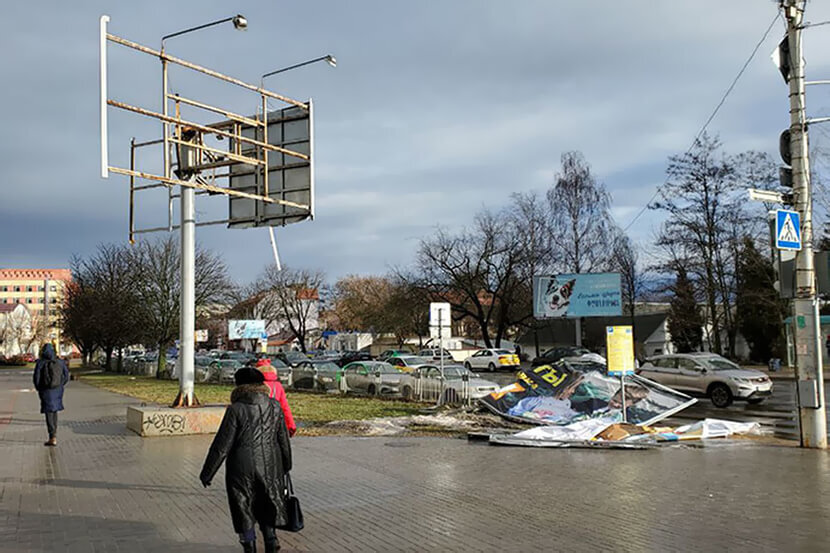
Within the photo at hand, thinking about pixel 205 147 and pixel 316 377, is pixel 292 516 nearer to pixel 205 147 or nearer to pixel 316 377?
pixel 205 147

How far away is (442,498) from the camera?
327 inches

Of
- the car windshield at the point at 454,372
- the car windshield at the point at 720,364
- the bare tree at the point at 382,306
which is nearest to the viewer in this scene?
the car windshield at the point at 454,372

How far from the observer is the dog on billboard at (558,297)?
146 feet

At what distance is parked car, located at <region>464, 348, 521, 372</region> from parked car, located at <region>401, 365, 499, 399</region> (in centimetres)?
2450

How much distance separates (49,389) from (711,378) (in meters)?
17.4

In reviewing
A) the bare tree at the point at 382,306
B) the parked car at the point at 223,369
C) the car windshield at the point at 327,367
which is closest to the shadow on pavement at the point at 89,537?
the car windshield at the point at 327,367

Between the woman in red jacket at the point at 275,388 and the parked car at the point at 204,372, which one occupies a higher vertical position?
the woman in red jacket at the point at 275,388

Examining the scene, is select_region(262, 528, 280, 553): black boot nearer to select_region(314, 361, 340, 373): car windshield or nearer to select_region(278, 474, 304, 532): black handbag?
select_region(278, 474, 304, 532): black handbag

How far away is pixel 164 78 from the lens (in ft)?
45.7

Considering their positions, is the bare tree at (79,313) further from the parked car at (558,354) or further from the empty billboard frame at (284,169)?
the empty billboard frame at (284,169)

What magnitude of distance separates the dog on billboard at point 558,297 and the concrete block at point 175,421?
3322 cm

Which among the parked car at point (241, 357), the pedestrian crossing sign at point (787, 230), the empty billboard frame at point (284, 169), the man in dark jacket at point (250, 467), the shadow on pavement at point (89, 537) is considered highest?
the empty billboard frame at point (284, 169)

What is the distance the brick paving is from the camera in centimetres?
644

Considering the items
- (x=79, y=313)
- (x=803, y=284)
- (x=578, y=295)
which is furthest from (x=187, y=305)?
(x=79, y=313)
